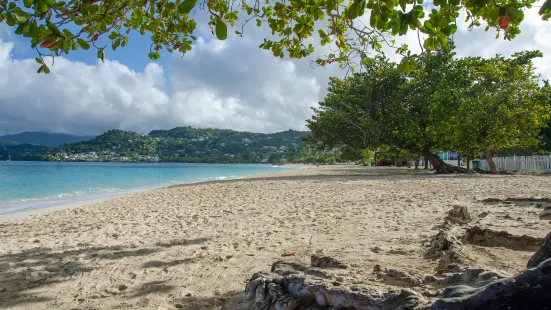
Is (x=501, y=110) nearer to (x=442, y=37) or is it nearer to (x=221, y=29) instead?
(x=442, y=37)

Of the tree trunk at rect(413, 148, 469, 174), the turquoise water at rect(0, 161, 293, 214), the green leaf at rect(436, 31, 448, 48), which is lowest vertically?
the turquoise water at rect(0, 161, 293, 214)

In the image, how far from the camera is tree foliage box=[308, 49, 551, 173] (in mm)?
20250

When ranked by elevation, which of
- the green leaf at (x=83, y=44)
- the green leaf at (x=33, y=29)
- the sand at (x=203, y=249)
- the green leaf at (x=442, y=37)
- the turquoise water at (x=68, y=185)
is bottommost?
the turquoise water at (x=68, y=185)

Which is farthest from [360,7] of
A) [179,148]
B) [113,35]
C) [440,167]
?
[179,148]

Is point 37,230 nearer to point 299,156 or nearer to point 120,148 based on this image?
point 299,156

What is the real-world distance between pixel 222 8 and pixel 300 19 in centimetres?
103

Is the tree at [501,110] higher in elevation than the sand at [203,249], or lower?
higher

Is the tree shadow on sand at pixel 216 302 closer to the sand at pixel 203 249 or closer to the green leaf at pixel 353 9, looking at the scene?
the sand at pixel 203 249

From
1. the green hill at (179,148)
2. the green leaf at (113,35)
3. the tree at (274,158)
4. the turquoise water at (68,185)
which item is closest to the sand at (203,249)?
the green leaf at (113,35)

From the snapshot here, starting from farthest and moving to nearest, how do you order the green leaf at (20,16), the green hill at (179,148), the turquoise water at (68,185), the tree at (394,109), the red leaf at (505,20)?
the green hill at (179,148), the tree at (394,109), the turquoise water at (68,185), the green leaf at (20,16), the red leaf at (505,20)

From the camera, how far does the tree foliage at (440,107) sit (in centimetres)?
2025

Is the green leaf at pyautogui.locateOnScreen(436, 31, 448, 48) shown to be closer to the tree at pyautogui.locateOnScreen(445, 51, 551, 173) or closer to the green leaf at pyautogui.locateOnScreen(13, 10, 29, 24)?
the green leaf at pyautogui.locateOnScreen(13, 10, 29, 24)

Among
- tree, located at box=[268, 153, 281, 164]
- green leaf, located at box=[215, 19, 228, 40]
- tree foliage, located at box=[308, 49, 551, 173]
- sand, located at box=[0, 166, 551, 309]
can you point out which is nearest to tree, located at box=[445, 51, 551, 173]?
tree foliage, located at box=[308, 49, 551, 173]

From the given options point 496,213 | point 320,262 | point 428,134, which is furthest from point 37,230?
point 428,134
